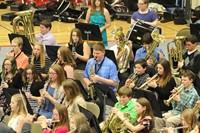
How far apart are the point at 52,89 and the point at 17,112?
0.74m

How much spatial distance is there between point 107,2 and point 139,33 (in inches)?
228

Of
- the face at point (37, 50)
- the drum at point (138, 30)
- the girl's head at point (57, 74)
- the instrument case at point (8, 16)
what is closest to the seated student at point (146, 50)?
the drum at point (138, 30)

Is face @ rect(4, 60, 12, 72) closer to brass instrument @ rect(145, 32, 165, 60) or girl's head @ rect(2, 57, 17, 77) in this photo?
girl's head @ rect(2, 57, 17, 77)

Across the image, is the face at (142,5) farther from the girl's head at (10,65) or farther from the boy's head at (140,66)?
the girl's head at (10,65)

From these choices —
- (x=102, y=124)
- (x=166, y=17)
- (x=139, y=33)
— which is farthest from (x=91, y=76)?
(x=166, y=17)

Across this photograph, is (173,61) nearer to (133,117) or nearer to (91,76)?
(91,76)

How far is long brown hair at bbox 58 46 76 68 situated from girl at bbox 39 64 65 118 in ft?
2.24

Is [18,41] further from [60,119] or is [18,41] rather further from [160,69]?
[60,119]

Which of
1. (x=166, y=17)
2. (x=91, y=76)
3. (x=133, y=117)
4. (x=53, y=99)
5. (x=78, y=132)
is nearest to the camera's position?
(x=78, y=132)

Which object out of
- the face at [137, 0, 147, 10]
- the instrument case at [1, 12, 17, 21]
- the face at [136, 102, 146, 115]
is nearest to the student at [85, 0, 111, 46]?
the face at [137, 0, 147, 10]

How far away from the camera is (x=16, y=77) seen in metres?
7.17

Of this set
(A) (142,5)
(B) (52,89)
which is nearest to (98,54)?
(B) (52,89)

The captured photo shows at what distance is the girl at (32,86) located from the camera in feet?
22.4

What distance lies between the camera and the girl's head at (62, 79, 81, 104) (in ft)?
19.7
